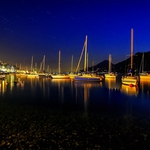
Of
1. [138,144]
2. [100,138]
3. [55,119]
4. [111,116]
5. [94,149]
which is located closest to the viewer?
[94,149]

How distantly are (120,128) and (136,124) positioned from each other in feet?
6.63

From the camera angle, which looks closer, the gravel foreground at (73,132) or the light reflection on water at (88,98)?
the gravel foreground at (73,132)

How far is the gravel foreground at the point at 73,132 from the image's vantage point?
32.2ft

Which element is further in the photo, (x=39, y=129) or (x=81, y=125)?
(x=81, y=125)

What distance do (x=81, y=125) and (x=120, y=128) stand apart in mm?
3048

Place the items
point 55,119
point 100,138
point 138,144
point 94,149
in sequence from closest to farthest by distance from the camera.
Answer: point 94,149, point 138,144, point 100,138, point 55,119

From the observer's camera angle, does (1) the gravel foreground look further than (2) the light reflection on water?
No

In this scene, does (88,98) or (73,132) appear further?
(88,98)

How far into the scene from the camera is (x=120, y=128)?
42.1 ft

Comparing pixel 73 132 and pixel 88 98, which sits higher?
pixel 73 132

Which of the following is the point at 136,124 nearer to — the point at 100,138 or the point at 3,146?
the point at 100,138

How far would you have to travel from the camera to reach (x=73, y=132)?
38.8 ft

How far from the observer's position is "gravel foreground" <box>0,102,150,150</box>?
983 cm

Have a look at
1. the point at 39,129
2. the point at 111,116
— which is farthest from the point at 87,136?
the point at 111,116
